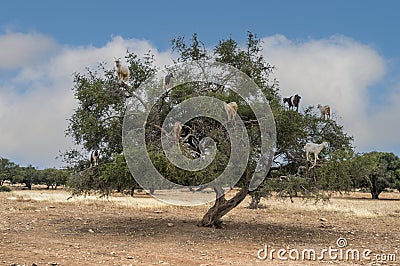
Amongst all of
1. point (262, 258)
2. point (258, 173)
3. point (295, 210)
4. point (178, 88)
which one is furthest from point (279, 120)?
point (295, 210)

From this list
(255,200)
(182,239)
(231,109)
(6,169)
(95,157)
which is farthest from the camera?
(6,169)

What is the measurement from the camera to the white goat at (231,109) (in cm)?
1308

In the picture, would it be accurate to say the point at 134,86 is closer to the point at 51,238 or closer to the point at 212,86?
the point at 212,86

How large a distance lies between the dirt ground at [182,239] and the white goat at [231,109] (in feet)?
12.1

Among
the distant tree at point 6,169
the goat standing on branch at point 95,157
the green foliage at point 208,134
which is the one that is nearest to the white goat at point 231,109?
the green foliage at point 208,134

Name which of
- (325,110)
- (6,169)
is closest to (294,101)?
(325,110)

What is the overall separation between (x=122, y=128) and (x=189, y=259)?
224 inches

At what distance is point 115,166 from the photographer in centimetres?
1382

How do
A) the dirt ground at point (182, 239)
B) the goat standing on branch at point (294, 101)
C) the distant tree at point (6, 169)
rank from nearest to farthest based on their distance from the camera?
the dirt ground at point (182, 239) < the goat standing on branch at point (294, 101) < the distant tree at point (6, 169)

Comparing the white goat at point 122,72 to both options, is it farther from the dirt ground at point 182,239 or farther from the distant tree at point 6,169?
the distant tree at point 6,169

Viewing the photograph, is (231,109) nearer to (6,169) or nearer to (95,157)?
(95,157)

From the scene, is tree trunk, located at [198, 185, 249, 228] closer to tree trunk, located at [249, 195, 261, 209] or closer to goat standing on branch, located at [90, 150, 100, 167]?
tree trunk, located at [249, 195, 261, 209]

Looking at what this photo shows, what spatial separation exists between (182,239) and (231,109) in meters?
4.29

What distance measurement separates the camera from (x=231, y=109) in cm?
1312
